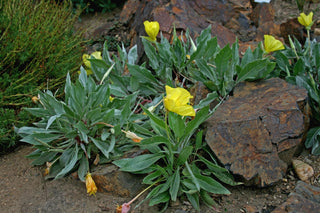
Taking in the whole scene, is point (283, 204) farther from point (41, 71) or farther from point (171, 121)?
point (41, 71)

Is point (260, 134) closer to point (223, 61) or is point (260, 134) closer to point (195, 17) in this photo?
point (223, 61)

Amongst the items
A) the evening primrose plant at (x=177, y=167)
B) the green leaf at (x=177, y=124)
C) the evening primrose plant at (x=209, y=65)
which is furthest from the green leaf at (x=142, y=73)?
the green leaf at (x=177, y=124)

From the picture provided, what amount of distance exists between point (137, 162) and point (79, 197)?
0.43 metres

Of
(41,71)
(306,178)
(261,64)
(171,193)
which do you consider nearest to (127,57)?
(41,71)

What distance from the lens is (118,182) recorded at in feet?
6.86

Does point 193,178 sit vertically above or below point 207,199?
above

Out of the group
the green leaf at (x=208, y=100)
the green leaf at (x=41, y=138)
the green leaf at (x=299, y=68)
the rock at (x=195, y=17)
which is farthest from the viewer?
the rock at (x=195, y=17)

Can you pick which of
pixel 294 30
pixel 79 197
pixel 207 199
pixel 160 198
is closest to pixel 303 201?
pixel 207 199

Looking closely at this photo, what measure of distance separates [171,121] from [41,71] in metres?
1.49

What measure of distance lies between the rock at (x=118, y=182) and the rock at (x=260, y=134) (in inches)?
20.5

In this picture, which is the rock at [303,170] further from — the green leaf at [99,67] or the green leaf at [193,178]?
the green leaf at [99,67]

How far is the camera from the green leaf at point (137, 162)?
202cm

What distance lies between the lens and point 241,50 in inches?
124

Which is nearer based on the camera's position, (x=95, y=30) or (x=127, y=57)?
(x=127, y=57)
